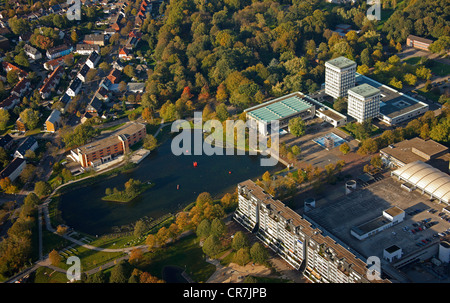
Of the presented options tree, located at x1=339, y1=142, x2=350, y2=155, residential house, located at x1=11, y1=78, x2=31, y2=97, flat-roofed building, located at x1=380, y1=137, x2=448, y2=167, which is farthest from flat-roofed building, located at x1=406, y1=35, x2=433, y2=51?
residential house, located at x1=11, y1=78, x2=31, y2=97

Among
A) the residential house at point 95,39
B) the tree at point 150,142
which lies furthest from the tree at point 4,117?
the residential house at point 95,39

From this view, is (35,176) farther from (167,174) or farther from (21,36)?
(21,36)

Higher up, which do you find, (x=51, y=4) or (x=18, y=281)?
(x=51, y=4)

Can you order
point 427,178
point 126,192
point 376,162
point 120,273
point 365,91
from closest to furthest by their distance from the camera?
point 120,273, point 427,178, point 126,192, point 376,162, point 365,91

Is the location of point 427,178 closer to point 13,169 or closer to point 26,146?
point 13,169

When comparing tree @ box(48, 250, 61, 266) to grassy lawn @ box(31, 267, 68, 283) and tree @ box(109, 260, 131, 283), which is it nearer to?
grassy lawn @ box(31, 267, 68, 283)

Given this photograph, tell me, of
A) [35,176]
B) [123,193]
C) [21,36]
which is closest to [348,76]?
[123,193]

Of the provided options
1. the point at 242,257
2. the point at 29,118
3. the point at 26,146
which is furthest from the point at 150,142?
the point at 242,257
